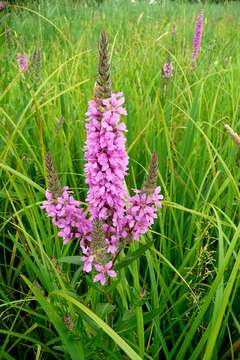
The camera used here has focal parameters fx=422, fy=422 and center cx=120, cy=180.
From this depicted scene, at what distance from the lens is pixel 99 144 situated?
94cm

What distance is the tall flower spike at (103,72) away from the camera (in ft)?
2.98

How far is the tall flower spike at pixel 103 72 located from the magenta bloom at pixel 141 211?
0.26 meters

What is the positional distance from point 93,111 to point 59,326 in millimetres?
554

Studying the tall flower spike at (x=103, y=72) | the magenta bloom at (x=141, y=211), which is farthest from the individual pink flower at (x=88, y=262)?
the tall flower spike at (x=103, y=72)

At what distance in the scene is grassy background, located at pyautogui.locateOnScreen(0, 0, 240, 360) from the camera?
3.73 feet

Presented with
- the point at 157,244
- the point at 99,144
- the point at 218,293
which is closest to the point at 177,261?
the point at 157,244

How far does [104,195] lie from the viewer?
→ 38.9 inches

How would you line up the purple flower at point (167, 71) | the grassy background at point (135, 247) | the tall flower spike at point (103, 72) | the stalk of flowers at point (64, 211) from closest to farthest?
the tall flower spike at point (103, 72), the stalk of flowers at point (64, 211), the grassy background at point (135, 247), the purple flower at point (167, 71)

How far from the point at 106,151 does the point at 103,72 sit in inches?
6.8

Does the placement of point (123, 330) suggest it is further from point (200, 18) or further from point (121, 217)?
point (200, 18)

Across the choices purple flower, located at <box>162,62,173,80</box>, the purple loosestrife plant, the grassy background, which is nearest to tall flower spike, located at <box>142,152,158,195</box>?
the purple loosestrife plant

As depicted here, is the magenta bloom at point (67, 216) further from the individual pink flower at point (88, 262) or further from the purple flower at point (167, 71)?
the purple flower at point (167, 71)

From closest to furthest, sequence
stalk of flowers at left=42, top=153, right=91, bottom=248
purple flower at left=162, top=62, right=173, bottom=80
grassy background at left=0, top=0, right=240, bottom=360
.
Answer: stalk of flowers at left=42, top=153, right=91, bottom=248 → grassy background at left=0, top=0, right=240, bottom=360 → purple flower at left=162, top=62, right=173, bottom=80

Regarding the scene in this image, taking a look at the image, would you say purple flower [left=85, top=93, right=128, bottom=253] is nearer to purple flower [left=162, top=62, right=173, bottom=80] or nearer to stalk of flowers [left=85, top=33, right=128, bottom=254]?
stalk of flowers [left=85, top=33, right=128, bottom=254]
